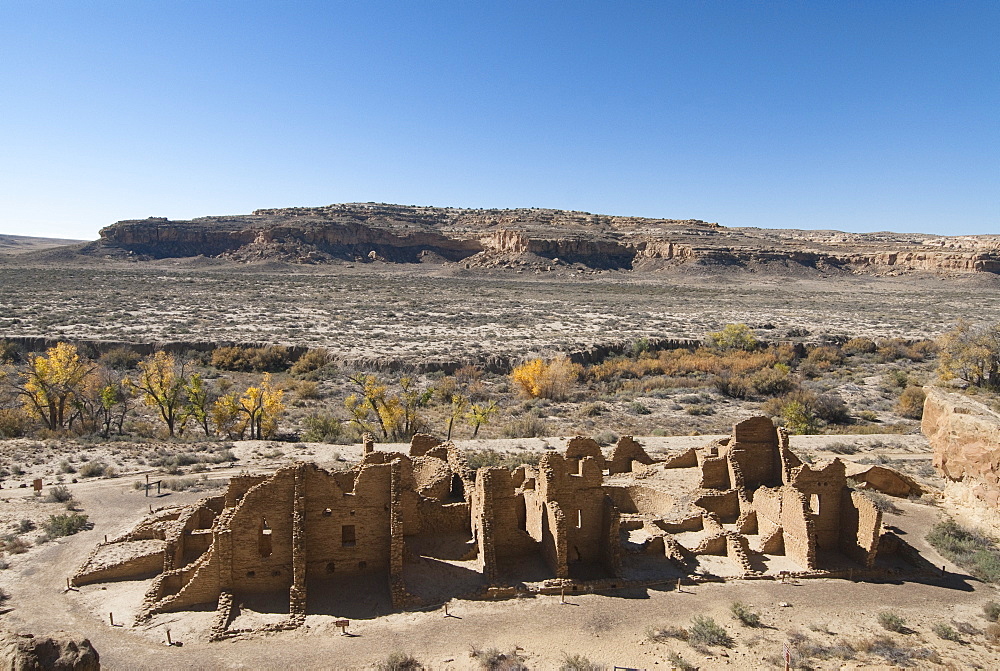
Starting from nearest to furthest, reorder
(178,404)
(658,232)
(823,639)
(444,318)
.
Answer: (823,639) < (178,404) < (444,318) < (658,232)

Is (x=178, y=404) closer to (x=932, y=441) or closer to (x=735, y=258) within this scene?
(x=932, y=441)

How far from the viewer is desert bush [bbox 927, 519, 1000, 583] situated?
48.9 feet

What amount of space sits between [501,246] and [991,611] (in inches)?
4569

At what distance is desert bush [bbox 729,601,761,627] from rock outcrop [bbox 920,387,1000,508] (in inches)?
387

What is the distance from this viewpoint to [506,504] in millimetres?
15211

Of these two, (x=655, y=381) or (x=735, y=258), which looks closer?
(x=655, y=381)

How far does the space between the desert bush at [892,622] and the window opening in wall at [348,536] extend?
1131cm

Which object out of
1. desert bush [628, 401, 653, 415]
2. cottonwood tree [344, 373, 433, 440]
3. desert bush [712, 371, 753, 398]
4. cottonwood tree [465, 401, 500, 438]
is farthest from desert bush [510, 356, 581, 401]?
desert bush [712, 371, 753, 398]

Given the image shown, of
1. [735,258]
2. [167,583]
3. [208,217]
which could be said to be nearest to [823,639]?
[167,583]

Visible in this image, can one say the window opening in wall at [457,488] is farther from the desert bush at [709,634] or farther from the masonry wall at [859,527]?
the masonry wall at [859,527]

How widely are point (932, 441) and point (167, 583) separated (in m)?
22.9

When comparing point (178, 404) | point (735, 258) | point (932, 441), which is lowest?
point (178, 404)

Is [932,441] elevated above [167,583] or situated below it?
above

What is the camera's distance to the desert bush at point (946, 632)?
12086 millimetres
